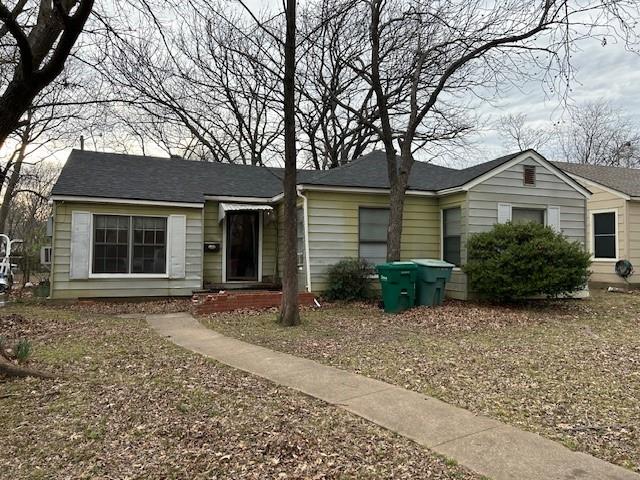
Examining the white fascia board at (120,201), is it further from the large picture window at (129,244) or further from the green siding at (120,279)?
the large picture window at (129,244)

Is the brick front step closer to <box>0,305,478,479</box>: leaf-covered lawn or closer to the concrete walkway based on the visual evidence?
the concrete walkway

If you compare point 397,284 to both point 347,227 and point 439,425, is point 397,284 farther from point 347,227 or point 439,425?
point 439,425

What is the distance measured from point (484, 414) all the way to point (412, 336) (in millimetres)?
3435

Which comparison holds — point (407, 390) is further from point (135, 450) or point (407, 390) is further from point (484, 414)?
point (135, 450)

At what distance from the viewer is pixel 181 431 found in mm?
3566

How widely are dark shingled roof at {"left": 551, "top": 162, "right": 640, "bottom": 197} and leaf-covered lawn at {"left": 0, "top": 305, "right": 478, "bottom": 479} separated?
1476 centimetres

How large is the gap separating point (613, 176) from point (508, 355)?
1409 cm

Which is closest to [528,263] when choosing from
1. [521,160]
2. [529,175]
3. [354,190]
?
[529,175]

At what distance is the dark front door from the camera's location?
13.6m

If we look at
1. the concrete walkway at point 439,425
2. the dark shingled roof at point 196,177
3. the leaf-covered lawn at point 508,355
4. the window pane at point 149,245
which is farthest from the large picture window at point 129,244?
the concrete walkway at point 439,425

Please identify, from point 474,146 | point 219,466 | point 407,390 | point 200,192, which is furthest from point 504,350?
point 474,146

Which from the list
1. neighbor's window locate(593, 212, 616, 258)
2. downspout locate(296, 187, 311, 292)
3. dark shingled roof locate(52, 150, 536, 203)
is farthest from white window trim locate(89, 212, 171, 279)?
neighbor's window locate(593, 212, 616, 258)

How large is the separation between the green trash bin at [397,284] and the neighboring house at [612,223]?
8.08 metres

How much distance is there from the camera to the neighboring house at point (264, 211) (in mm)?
11281
